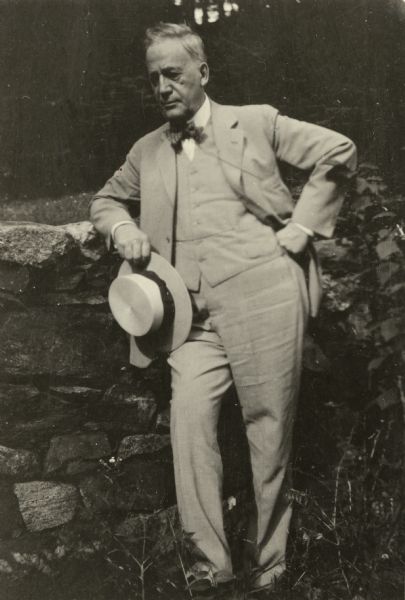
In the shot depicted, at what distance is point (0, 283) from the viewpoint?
3311mm

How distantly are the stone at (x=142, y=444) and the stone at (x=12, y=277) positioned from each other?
38.3 inches

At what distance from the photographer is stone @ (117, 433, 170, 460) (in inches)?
137

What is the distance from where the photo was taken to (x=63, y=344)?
3377 millimetres

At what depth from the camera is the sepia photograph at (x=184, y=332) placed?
10.2 feet

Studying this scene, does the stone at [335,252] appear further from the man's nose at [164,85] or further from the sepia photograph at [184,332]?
the man's nose at [164,85]

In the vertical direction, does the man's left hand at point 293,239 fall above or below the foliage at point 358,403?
above

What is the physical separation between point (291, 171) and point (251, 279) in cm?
185

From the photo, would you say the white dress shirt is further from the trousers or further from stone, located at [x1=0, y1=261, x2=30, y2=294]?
stone, located at [x1=0, y1=261, x2=30, y2=294]

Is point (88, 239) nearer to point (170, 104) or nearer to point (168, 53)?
point (170, 104)

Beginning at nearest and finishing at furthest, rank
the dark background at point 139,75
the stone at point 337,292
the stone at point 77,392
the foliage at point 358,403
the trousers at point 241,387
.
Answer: the trousers at point 241,387 → the stone at point 77,392 → the foliage at point 358,403 → the stone at point 337,292 → the dark background at point 139,75

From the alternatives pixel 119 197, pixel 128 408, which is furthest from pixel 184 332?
pixel 119 197

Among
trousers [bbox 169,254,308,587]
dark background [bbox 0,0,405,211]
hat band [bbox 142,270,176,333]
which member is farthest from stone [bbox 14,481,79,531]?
dark background [bbox 0,0,405,211]

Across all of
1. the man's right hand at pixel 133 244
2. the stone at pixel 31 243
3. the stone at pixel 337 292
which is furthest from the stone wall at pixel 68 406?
the stone at pixel 337 292

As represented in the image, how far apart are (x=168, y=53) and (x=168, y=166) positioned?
510 millimetres
